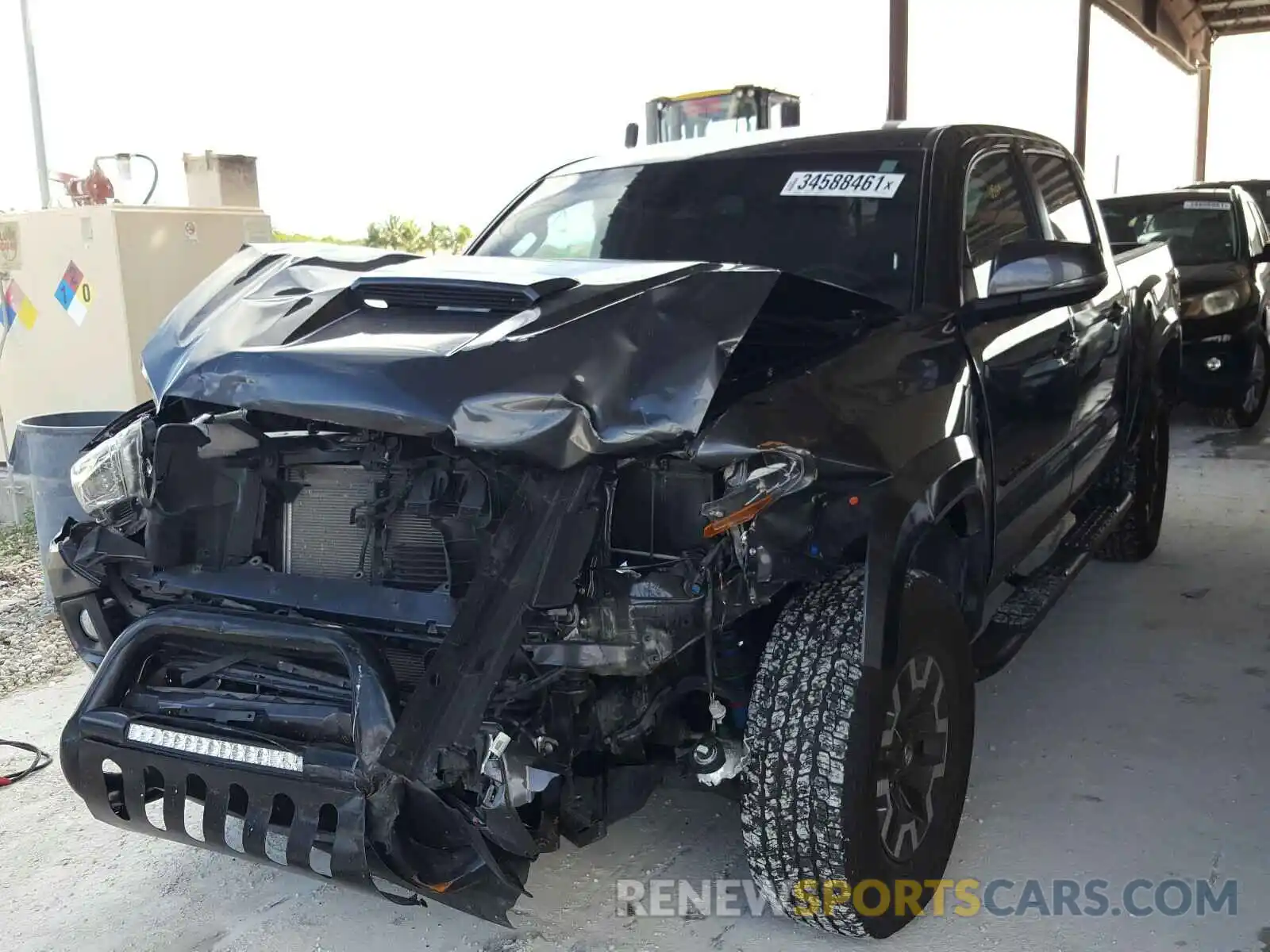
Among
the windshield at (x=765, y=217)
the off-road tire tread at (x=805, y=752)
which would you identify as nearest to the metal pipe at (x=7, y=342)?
the windshield at (x=765, y=217)

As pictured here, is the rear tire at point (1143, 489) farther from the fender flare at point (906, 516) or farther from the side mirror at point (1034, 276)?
the fender flare at point (906, 516)

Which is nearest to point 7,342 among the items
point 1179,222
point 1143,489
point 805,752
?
point 805,752

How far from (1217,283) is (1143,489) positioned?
3.35 metres

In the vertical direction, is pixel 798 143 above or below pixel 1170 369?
above

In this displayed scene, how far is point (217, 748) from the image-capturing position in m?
2.07

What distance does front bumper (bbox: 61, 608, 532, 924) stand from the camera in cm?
193

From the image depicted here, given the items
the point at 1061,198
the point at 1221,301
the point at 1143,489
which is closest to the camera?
the point at 1061,198

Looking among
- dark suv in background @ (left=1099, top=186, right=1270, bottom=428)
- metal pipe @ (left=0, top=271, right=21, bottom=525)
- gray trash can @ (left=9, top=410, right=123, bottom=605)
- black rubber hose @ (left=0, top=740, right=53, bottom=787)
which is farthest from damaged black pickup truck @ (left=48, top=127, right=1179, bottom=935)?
dark suv in background @ (left=1099, top=186, right=1270, bottom=428)

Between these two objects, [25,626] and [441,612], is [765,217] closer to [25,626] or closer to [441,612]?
[441,612]

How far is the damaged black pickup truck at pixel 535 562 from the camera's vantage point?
196 centimetres

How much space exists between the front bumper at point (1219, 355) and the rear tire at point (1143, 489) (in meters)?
2.68

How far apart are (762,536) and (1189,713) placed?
2.18 m

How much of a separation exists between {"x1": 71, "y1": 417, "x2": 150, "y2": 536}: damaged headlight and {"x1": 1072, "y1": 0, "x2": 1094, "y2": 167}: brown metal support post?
15.4 metres

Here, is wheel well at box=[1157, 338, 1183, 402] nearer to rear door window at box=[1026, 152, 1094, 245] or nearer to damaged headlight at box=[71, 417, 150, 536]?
rear door window at box=[1026, 152, 1094, 245]
